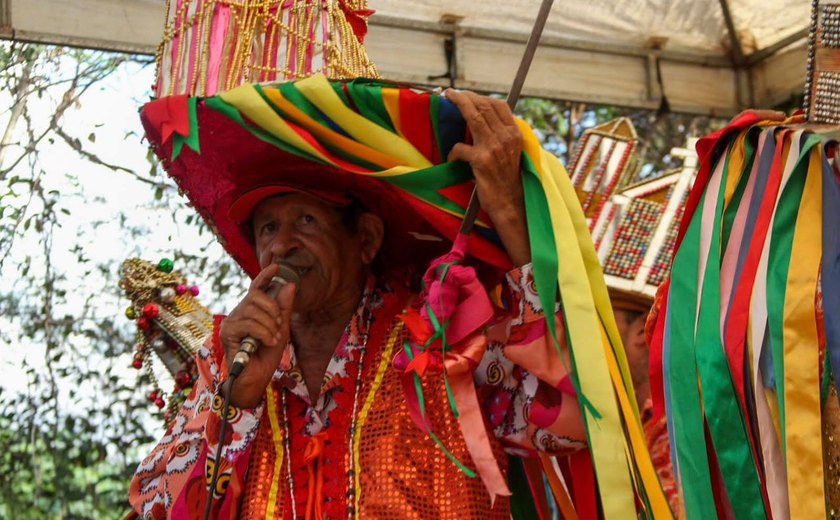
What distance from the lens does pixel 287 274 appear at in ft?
10.1

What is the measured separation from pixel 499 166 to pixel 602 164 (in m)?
2.60

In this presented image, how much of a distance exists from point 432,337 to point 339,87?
2.13 feet

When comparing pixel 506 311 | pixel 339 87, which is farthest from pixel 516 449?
pixel 339 87

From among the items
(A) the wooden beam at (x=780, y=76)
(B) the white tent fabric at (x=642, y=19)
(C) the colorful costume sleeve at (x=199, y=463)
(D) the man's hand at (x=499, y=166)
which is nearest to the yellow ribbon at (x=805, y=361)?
(D) the man's hand at (x=499, y=166)

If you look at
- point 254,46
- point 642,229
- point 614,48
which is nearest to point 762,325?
point 254,46

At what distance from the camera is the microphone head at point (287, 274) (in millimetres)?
3061

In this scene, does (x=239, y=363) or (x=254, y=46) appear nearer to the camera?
(x=239, y=363)

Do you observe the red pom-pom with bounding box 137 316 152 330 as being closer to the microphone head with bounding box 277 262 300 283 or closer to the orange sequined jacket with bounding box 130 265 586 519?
the orange sequined jacket with bounding box 130 265 586 519

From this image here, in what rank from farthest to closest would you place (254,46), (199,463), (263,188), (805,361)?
(254,46)
(263,188)
(199,463)
(805,361)

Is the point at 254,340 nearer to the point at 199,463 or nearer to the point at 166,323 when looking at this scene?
the point at 199,463

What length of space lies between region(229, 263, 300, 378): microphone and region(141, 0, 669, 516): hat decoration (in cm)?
29

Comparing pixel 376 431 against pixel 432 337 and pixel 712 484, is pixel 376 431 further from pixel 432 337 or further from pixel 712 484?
pixel 712 484

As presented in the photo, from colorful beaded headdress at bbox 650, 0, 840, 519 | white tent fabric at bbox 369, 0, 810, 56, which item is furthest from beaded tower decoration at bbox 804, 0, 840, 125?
white tent fabric at bbox 369, 0, 810, 56

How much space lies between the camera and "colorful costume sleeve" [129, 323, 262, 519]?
312cm
